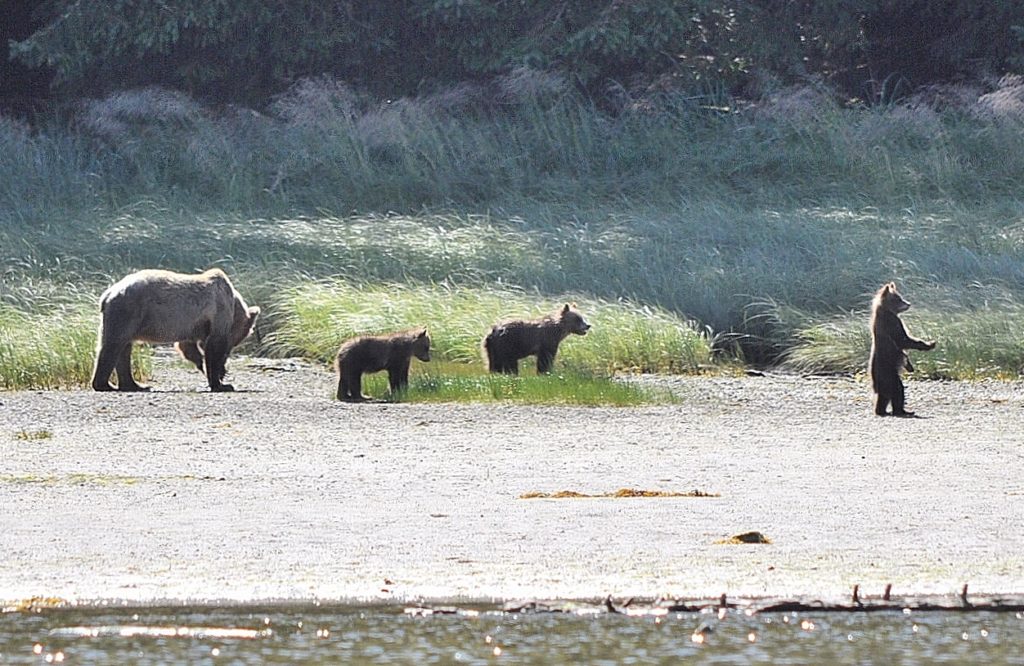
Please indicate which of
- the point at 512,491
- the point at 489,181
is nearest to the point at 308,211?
the point at 489,181

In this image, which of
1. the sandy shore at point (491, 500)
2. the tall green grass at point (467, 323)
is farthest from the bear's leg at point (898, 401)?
the tall green grass at point (467, 323)

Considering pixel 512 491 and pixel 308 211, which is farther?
pixel 308 211

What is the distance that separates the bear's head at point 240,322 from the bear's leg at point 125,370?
133 centimetres

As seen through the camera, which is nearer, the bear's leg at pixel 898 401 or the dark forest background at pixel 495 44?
the bear's leg at pixel 898 401

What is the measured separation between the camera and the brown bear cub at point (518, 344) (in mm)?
19156

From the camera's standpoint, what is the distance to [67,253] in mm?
27266

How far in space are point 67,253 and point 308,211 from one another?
5611mm

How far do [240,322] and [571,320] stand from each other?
311 cm

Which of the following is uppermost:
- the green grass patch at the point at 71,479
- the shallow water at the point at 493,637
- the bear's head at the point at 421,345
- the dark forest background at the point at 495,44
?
the dark forest background at the point at 495,44

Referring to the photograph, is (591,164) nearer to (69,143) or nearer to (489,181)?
(489,181)

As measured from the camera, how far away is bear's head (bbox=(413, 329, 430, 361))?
691 inches

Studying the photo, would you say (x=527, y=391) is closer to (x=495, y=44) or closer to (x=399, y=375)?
(x=399, y=375)

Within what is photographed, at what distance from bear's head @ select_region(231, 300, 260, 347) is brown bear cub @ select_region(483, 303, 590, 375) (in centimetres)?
221

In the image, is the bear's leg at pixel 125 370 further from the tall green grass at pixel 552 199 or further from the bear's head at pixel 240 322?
the tall green grass at pixel 552 199
